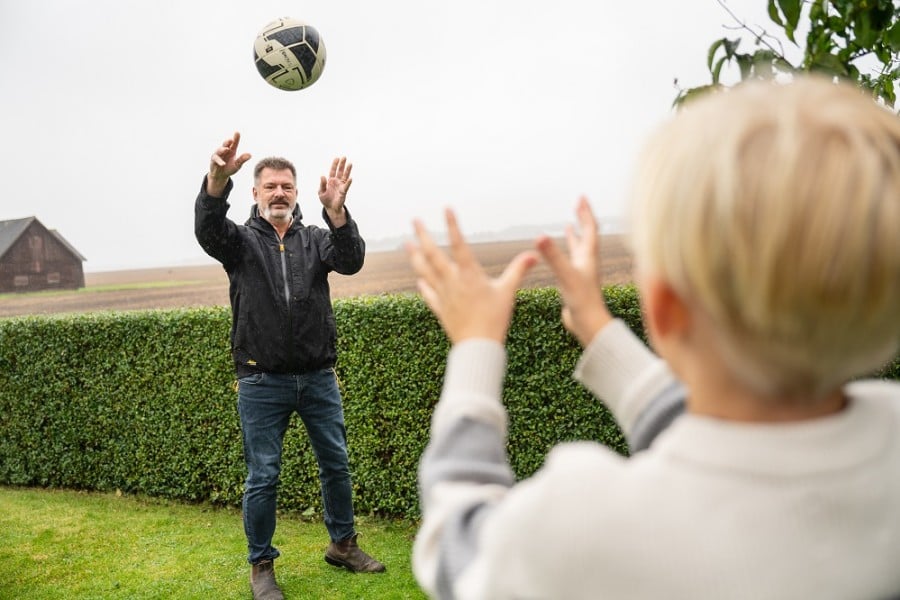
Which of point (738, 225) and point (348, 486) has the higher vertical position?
point (738, 225)

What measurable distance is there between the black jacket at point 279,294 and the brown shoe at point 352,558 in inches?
48.9

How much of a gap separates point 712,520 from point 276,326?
12.9ft

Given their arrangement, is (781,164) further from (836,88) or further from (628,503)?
(628,503)

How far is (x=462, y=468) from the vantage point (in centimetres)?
88

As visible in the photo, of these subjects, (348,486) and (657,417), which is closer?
(657,417)

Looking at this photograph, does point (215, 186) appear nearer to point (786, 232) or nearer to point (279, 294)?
point (279, 294)

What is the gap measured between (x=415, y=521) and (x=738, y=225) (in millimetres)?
5926

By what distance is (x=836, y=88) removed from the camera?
32.1 inches

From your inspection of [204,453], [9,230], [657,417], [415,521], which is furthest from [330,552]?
[9,230]

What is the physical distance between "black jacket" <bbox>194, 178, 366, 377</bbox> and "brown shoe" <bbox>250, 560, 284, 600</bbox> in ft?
3.89

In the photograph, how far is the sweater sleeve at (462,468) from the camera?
0.85 meters

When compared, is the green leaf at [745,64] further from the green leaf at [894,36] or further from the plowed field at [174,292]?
the plowed field at [174,292]

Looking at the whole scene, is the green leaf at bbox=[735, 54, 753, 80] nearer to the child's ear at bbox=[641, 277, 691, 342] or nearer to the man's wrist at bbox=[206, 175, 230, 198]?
the child's ear at bbox=[641, 277, 691, 342]

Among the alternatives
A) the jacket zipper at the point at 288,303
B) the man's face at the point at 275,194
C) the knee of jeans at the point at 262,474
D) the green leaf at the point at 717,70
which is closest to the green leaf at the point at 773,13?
the green leaf at the point at 717,70
